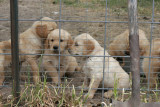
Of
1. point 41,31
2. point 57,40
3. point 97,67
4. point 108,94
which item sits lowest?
point 108,94

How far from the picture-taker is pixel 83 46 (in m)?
4.03

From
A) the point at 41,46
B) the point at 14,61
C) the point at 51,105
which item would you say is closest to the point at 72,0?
the point at 41,46

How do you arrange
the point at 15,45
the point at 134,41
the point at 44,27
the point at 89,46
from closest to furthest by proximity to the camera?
the point at 134,41
the point at 15,45
the point at 89,46
the point at 44,27

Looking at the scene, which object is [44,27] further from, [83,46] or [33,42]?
[83,46]

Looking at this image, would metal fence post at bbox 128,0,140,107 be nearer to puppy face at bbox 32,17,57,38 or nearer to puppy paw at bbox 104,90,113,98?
puppy paw at bbox 104,90,113,98

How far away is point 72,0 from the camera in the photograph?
406 cm

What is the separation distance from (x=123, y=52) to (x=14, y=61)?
2540mm

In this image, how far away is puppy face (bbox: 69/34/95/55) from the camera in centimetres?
399

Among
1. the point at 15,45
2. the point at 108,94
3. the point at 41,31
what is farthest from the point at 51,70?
the point at 15,45

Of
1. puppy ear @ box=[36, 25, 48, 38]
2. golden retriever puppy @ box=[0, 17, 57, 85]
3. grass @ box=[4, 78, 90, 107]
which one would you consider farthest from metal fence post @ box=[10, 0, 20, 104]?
puppy ear @ box=[36, 25, 48, 38]

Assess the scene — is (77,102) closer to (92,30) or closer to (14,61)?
(14,61)

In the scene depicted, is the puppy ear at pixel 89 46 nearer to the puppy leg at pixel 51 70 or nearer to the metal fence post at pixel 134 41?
the puppy leg at pixel 51 70

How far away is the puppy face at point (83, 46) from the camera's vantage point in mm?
3986

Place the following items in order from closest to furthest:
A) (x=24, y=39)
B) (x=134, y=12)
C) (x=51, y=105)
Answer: (x=134, y=12), (x=51, y=105), (x=24, y=39)
